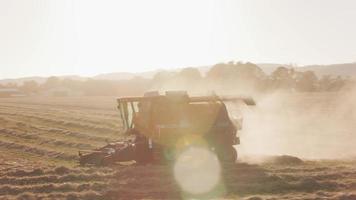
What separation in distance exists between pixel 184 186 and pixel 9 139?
2082cm

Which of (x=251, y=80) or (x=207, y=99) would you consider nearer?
(x=207, y=99)

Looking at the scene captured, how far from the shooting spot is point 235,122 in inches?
832

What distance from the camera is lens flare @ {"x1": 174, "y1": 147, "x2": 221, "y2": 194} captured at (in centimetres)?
1560

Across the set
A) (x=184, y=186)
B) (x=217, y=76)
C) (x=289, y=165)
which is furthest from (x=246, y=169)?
(x=217, y=76)

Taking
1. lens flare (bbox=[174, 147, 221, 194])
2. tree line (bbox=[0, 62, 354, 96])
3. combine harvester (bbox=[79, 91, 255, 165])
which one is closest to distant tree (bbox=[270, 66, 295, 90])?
tree line (bbox=[0, 62, 354, 96])

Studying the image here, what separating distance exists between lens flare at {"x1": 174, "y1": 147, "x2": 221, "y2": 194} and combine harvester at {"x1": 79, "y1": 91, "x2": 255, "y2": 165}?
0.26 meters

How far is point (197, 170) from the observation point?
18.2 meters

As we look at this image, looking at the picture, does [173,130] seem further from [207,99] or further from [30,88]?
[30,88]

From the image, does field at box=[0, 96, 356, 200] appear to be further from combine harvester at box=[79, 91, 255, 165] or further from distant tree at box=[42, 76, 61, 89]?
distant tree at box=[42, 76, 61, 89]

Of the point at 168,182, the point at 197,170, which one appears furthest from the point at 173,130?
the point at 168,182

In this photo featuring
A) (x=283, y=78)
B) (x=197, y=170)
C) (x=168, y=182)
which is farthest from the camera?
(x=283, y=78)

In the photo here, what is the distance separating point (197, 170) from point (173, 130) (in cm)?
230

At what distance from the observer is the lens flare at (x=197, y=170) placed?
15602 mm

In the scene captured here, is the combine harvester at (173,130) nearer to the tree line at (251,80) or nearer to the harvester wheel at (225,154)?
the harvester wheel at (225,154)
